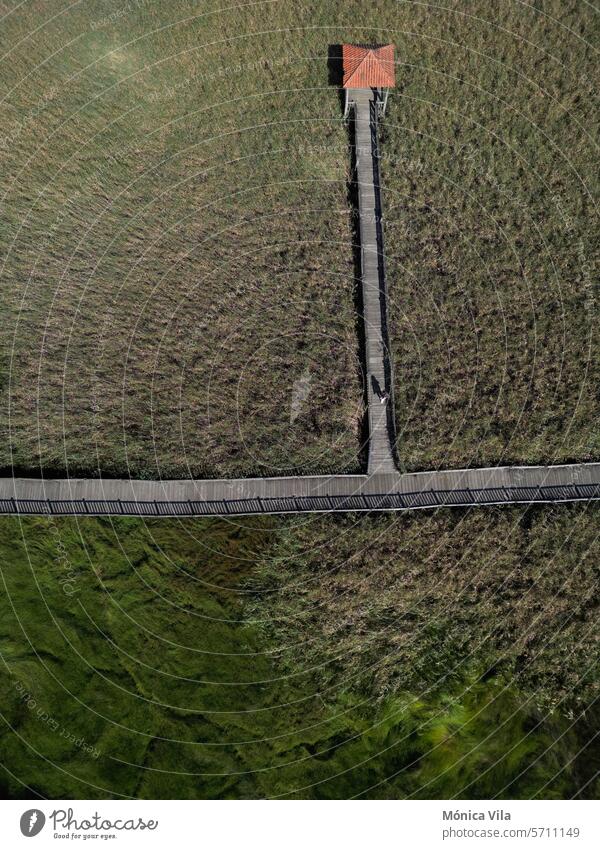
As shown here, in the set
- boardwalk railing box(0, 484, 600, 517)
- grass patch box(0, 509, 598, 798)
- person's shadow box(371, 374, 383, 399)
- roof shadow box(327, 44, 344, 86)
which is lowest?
grass patch box(0, 509, 598, 798)

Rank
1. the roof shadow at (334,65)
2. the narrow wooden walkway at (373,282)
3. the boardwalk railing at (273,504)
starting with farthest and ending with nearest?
the roof shadow at (334,65) < the narrow wooden walkway at (373,282) < the boardwalk railing at (273,504)

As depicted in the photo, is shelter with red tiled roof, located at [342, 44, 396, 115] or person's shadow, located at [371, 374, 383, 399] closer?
person's shadow, located at [371, 374, 383, 399]

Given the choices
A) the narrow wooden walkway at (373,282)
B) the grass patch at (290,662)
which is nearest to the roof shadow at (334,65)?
the narrow wooden walkway at (373,282)

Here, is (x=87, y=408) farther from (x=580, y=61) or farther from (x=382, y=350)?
(x=580, y=61)

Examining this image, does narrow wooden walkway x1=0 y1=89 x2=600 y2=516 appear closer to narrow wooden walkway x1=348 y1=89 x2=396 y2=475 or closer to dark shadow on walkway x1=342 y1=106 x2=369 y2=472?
narrow wooden walkway x1=348 y1=89 x2=396 y2=475

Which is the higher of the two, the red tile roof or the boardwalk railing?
the red tile roof

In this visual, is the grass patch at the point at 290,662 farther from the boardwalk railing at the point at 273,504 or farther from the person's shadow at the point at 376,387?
the person's shadow at the point at 376,387

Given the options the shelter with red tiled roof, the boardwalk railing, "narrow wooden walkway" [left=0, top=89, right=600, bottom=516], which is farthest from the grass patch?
the shelter with red tiled roof
